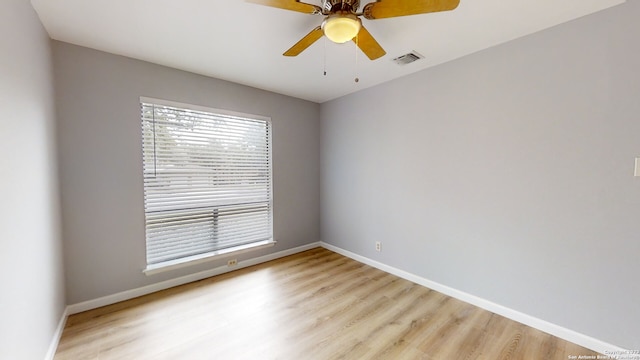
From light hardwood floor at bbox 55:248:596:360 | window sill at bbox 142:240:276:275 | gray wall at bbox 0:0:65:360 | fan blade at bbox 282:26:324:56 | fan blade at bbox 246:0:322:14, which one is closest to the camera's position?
gray wall at bbox 0:0:65:360

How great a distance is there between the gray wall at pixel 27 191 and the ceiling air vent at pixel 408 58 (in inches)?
105

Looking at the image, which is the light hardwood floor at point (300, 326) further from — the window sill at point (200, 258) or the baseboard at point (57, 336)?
the window sill at point (200, 258)

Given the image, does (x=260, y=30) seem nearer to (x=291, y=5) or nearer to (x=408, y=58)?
(x=291, y=5)

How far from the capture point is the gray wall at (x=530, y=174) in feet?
5.31

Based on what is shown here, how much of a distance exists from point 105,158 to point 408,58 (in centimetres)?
305

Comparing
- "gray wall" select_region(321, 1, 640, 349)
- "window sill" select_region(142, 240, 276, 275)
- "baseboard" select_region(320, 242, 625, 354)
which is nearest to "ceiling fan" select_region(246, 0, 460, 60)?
"gray wall" select_region(321, 1, 640, 349)

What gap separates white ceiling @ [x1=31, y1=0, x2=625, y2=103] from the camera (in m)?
1.64

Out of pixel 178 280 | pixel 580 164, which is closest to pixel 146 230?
pixel 178 280

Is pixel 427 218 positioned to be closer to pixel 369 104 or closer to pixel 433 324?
pixel 433 324

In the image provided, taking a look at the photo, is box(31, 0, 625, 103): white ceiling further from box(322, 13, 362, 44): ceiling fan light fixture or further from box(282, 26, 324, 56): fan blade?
box(322, 13, 362, 44): ceiling fan light fixture

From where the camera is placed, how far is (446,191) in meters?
2.48

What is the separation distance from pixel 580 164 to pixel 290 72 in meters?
2.66

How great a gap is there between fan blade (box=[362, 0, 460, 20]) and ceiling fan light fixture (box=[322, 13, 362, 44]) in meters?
0.11

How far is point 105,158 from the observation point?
2242mm
